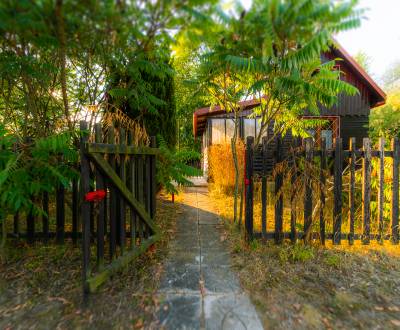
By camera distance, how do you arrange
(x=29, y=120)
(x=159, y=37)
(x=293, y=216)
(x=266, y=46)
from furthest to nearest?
(x=29, y=120) < (x=293, y=216) < (x=266, y=46) < (x=159, y=37)

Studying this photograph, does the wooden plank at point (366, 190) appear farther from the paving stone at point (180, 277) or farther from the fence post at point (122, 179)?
the fence post at point (122, 179)

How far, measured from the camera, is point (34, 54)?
7.96ft

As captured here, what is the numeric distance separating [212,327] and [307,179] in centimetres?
223

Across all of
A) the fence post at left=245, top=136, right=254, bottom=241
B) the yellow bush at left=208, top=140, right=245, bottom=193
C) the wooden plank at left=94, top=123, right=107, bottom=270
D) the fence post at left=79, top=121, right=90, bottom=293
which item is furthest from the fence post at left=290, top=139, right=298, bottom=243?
the yellow bush at left=208, top=140, right=245, bottom=193

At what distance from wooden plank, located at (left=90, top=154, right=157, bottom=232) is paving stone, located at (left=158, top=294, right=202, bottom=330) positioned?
1.04 m

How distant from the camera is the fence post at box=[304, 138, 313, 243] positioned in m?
3.28

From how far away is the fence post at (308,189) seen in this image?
3.28 metres

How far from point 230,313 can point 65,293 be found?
1.65 metres

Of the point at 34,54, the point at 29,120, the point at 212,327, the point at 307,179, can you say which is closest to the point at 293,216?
the point at 307,179

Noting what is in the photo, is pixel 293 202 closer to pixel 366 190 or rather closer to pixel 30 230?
pixel 366 190

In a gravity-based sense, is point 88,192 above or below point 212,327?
above

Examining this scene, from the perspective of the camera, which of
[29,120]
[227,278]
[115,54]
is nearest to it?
[115,54]

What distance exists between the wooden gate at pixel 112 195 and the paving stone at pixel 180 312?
2.24 feet

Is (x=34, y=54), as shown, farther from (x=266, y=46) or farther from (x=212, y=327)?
(x=212, y=327)
